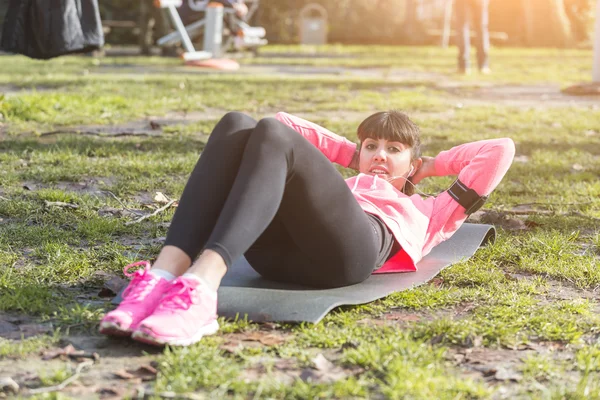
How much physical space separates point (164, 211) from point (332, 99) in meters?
5.05

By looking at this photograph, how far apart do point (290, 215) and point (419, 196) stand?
29.6 inches

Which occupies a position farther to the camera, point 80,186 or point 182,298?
point 80,186

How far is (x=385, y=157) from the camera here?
3.31 m

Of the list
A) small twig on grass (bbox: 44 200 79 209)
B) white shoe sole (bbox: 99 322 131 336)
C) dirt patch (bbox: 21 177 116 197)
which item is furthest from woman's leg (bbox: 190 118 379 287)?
dirt patch (bbox: 21 177 116 197)

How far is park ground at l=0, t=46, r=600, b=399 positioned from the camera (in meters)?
2.34

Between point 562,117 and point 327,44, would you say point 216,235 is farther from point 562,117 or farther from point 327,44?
point 327,44

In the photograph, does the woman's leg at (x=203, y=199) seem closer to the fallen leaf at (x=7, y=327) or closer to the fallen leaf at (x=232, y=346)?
the fallen leaf at (x=232, y=346)

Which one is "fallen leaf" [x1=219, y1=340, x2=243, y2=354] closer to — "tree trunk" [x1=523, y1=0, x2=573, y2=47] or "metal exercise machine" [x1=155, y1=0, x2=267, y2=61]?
"metal exercise machine" [x1=155, y1=0, x2=267, y2=61]

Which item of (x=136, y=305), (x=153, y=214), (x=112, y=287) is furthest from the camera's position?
(x=153, y=214)

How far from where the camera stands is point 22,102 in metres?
7.38

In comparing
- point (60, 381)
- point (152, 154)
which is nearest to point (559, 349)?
point (60, 381)

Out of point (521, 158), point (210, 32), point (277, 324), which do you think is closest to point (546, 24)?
point (210, 32)

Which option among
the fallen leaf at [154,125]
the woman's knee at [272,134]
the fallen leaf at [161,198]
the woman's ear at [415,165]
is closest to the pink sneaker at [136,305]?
the woman's knee at [272,134]

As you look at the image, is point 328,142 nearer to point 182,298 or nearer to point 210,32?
point 182,298
